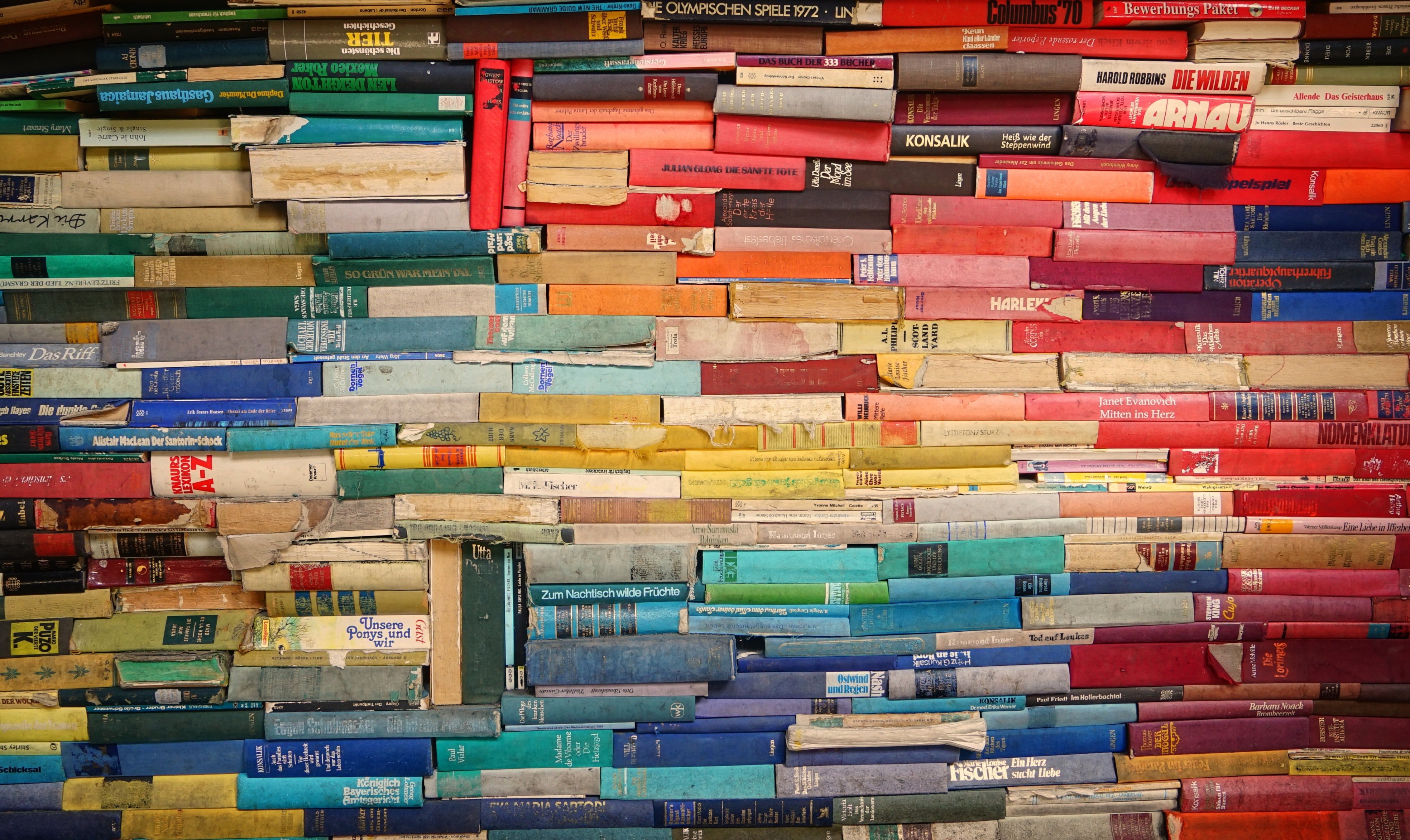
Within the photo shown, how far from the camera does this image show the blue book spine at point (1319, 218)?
8.59ft

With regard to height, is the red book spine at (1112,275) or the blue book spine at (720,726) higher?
the red book spine at (1112,275)

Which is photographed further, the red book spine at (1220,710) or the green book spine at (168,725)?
the red book spine at (1220,710)

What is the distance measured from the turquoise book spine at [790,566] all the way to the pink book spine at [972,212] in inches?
37.3

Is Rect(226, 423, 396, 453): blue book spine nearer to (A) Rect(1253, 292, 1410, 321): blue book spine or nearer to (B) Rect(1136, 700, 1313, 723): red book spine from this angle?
(B) Rect(1136, 700, 1313, 723): red book spine

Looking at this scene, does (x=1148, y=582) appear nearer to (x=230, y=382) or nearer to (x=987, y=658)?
(x=987, y=658)

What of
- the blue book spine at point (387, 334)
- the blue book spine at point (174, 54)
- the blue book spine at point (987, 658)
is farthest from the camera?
the blue book spine at point (987, 658)

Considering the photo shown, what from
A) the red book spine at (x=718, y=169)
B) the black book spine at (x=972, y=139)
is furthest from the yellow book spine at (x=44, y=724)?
the black book spine at (x=972, y=139)

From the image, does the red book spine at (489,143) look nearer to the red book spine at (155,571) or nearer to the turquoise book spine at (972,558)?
the red book spine at (155,571)

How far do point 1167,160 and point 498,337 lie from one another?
75.0 inches

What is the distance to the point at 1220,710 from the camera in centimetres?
269

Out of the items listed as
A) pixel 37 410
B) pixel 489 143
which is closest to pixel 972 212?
pixel 489 143

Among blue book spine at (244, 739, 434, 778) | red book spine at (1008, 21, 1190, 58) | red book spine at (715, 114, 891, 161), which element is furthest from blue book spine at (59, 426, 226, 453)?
red book spine at (1008, 21, 1190, 58)

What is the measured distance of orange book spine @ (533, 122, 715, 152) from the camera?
252 cm

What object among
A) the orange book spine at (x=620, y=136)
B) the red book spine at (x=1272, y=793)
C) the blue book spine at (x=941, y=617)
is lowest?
the red book spine at (x=1272, y=793)
